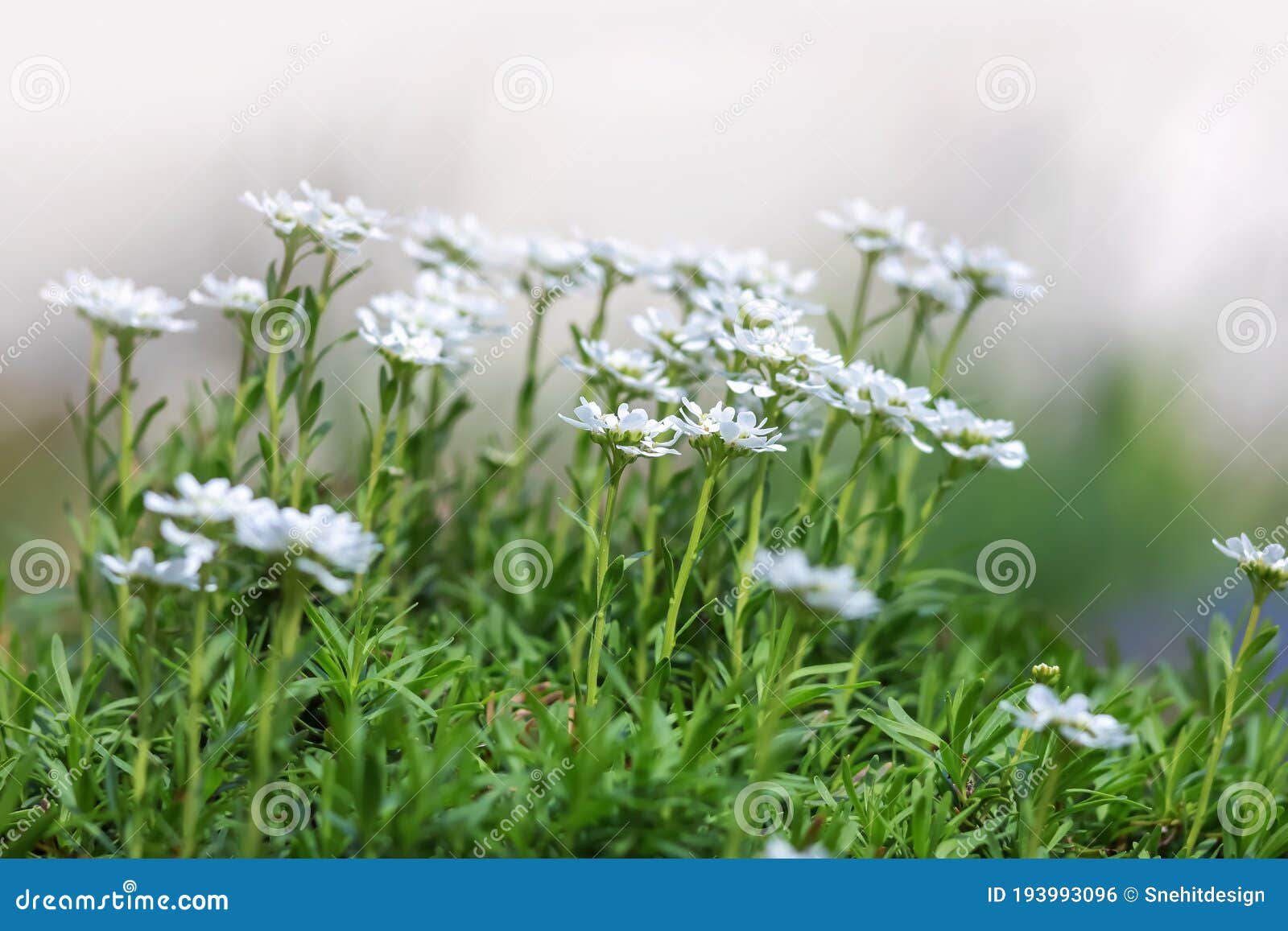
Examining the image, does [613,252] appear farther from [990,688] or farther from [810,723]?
[990,688]

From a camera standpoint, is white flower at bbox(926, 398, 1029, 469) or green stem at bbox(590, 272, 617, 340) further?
green stem at bbox(590, 272, 617, 340)

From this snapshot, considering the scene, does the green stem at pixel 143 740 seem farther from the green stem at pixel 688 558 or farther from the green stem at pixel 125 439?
the green stem at pixel 688 558

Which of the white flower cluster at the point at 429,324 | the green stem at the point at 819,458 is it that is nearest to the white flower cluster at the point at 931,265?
the green stem at the point at 819,458

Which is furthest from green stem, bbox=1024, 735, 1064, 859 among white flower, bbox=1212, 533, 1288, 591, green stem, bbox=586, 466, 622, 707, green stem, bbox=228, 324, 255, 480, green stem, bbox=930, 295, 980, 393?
green stem, bbox=228, 324, 255, 480

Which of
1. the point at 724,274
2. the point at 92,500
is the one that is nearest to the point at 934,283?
the point at 724,274

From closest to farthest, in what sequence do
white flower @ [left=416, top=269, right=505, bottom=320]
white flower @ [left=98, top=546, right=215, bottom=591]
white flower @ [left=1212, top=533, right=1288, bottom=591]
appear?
white flower @ [left=98, top=546, right=215, bottom=591]
white flower @ [left=1212, top=533, right=1288, bottom=591]
white flower @ [left=416, top=269, right=505, bottom=320]

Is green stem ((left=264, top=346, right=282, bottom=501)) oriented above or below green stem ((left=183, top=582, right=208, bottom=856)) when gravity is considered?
above

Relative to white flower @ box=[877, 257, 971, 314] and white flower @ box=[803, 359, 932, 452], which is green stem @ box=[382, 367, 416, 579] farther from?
white flower @ box=[877, 257, 971, 314]
